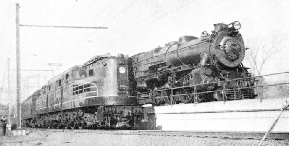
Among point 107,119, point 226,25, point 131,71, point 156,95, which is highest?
point 226,25

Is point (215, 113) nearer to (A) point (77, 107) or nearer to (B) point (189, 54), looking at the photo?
(B) point (189, 54)

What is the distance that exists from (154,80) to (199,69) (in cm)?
282

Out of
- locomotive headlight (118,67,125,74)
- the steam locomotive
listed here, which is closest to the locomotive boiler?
the steam locomotive

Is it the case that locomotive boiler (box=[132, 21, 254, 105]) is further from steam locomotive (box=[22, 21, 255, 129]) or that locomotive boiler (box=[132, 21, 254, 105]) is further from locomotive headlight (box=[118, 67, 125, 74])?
locomotive headlight (box=[118, 67, 125, 74])

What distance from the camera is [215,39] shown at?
12078 mm

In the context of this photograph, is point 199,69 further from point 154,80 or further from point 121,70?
point 121,70

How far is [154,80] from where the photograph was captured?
46.1 feet

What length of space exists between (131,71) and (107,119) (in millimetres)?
2821

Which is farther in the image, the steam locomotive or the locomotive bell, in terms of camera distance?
the locomotive bell

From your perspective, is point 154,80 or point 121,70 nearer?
point 154,80

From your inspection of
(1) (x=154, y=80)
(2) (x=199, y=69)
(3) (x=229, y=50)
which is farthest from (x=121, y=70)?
(3) (x=229, y=50)

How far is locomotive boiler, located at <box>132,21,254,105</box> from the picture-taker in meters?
11.8

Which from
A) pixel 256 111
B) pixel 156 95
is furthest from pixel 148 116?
pixel 256 111

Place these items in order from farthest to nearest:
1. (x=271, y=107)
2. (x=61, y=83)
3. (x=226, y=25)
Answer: (x=61, y=83)
(x=226, y=25)
(x=271, y=107)
